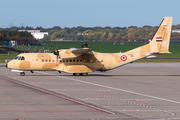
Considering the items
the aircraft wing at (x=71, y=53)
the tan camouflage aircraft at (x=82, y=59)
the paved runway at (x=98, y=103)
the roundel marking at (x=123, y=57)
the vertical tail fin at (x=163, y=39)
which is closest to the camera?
the paved runway at (x=98, y=103)

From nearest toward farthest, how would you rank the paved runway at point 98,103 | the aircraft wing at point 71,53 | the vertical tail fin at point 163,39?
1. the paved runway at point 98,103
2. the aircraft wing at point 71,53
3. the vertical tail fin at point 163,39

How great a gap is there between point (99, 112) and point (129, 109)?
7.26ft

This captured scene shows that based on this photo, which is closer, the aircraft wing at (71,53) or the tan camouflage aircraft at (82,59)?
the aircraft wing at (71,53)

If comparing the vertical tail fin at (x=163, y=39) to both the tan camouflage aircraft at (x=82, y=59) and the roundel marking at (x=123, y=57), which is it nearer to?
the tan camouflage aircraft at (x=82, y=59)

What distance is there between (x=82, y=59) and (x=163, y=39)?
1198 centimetres

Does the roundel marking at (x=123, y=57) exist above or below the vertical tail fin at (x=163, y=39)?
below

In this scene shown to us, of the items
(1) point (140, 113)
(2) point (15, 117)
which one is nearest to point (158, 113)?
(1) point (140, 113)

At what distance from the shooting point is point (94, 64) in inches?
1633

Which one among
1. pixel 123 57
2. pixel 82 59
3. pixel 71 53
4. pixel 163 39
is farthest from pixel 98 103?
pixel 163 39

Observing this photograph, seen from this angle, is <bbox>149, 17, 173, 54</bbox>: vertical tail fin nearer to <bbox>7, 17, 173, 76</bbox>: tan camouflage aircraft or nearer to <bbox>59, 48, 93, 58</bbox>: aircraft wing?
<bbox>7, 17, 173, 76</bbox>: tan camouflage aircraft

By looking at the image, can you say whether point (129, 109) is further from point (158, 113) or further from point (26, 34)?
point (26, 34)

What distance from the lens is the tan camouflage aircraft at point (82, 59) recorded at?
1601 inches

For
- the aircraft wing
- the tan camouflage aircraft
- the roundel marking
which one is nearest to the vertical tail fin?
the tan camouflage aircraft

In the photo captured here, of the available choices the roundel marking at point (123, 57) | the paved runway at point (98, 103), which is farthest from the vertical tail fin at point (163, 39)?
the paved runway at point (98, 103)
